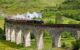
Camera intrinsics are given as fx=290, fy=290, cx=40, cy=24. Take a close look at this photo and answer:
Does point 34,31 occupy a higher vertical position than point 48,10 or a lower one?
lower

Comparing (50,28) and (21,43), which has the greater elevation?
(50,28)

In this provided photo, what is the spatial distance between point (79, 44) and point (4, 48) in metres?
20.2

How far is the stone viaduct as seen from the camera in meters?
62.2

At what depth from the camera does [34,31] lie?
6888cm

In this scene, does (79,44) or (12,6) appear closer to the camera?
(79,44)

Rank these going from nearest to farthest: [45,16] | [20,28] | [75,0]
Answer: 1. [20,28]
2. [45,16]
3. [75,0]

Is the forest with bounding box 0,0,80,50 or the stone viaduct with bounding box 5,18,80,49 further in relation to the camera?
the forest with bounding box 0,0,80,50

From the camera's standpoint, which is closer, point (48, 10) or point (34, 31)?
point (34, 31)

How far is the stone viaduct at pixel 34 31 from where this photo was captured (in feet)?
204

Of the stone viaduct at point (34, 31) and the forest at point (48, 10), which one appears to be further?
the forest at point (48, 10)

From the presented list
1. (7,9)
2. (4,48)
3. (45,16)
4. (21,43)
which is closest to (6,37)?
(21,43)

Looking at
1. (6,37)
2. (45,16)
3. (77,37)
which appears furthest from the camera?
(45,16)

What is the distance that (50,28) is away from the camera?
65562 millimetres

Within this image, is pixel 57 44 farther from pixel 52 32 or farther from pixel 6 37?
pixel 6 37
